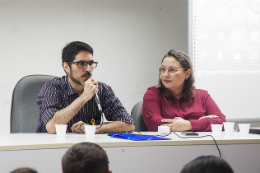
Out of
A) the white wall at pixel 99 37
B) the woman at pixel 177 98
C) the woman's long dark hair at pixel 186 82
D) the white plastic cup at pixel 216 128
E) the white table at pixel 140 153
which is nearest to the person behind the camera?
the white table at pixel 140 153

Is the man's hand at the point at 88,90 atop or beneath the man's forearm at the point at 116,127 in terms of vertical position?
atop

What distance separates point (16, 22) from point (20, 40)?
7.3 inches

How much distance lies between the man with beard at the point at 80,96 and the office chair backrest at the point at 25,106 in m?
0.10

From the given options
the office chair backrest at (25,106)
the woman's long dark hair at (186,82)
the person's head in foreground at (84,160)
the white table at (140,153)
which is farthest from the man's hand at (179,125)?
the person's head in foreground at (84,160)

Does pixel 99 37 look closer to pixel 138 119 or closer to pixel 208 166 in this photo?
pixel 138 119

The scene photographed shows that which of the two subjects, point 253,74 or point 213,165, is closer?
point 213,165

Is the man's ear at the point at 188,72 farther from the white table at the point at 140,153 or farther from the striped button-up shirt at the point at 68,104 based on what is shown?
the white table at the point at 140,153

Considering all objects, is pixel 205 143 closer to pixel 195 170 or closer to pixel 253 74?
pixel 195 170

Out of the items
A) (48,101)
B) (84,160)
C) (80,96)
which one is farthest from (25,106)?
(84,160)

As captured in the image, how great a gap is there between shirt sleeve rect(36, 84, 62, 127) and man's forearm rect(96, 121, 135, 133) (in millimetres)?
331

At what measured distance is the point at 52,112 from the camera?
1.83 metres

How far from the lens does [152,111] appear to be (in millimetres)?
2184

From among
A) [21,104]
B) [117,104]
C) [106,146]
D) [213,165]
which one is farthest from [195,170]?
[21,104]

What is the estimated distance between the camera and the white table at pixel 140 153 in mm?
1184
